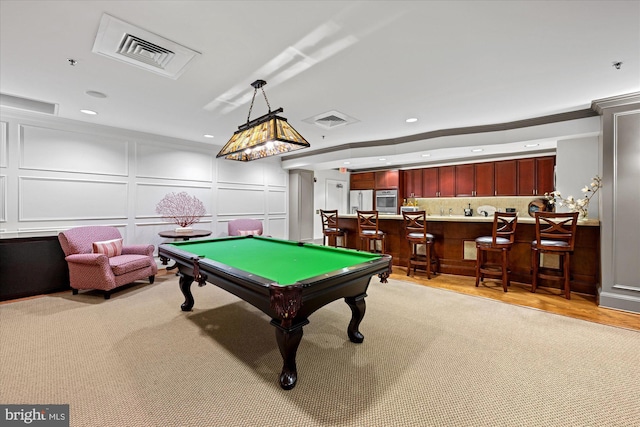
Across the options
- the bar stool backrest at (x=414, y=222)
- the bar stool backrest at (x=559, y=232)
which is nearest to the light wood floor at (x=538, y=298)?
the bar stool backrest at (x=559, y=232)

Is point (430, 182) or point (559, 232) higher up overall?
point (430, 182)

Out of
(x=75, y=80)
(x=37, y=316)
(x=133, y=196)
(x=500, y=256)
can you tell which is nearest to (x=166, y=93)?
(x=75, y=80)

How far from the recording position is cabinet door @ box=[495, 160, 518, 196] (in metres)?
6.02

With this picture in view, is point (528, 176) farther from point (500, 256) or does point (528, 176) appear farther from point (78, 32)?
point (78, 32)

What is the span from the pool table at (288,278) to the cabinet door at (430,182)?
17.7 feet

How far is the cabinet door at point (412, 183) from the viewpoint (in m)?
7.53

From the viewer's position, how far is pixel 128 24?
185cm

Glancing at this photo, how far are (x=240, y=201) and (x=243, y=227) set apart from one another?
781 millimetres

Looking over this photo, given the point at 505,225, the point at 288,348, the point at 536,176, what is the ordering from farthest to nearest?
the point at 536,176, the point at 505,225, the point at 288,348

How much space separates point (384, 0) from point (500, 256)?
4.05 m

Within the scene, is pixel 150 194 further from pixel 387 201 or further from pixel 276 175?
pixel 387 201

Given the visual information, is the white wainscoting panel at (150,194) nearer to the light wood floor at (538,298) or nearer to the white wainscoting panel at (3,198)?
the white wainscoting panel at (3,198)

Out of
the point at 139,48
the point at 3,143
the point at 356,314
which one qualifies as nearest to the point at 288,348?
the point at 356,314

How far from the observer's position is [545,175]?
5.68m
